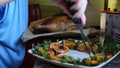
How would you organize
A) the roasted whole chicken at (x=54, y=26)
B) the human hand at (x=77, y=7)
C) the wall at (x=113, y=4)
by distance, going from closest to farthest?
the human hand at (x=77, y=7), the roasted whole chicken at (x=54, y=26), the wall at (x=113, y=4)

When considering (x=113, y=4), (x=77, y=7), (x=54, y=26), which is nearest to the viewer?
(x=77, y=7)

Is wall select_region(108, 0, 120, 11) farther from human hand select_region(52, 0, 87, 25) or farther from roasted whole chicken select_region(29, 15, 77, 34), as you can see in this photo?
human hand select_region(52, 0, 87, 25)

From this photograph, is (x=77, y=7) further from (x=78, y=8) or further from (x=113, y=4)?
(x=113, y=4)

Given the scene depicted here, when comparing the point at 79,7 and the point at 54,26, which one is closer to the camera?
the point at 79,7

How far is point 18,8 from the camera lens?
37.8 inches

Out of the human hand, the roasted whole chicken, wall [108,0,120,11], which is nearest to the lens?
the human hand

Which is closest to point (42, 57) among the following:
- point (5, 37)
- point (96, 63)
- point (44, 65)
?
point (44, 65)

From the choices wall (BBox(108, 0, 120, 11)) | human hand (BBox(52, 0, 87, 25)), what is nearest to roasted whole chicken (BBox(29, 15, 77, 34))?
wall (BBox(108, 0, 120, 11))

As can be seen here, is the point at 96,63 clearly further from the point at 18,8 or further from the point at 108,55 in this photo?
the point at 18,8

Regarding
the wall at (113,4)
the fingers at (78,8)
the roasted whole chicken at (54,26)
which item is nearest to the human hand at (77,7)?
the fingers at (78,8)

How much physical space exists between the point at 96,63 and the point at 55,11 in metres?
0.83

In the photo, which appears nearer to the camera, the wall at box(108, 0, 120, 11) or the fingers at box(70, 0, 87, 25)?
the fingers at box(70, 0, 87, 25)

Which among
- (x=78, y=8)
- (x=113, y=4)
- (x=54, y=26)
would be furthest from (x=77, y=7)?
(x=113, y=4)

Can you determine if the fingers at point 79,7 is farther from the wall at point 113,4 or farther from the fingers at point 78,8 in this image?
the wall at point 113,4
